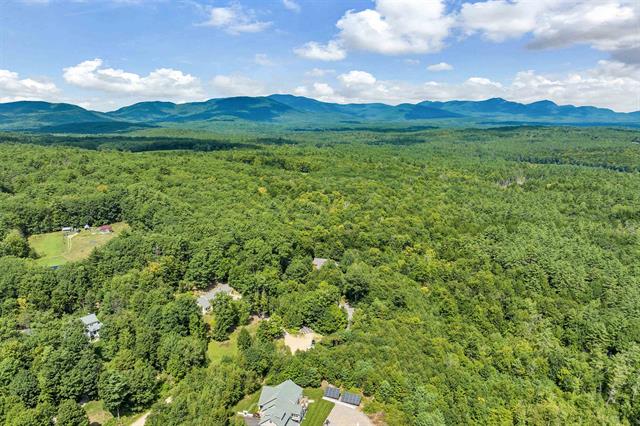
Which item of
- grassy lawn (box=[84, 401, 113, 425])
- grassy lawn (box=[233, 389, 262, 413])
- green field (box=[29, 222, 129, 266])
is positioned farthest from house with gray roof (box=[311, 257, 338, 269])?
green field (box=[29, 222, 129, 266])

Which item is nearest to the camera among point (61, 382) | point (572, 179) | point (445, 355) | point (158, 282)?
point (61, 382)

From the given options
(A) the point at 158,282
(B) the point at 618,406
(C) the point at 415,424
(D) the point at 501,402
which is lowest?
(B) the point at 618,406

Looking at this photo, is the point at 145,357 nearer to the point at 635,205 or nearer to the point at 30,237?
the point at 30,237

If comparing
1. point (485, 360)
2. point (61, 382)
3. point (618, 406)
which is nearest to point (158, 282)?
point (61, 382)

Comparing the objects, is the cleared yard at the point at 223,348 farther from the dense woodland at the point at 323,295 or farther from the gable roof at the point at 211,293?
the gable roof at the point at 211,293

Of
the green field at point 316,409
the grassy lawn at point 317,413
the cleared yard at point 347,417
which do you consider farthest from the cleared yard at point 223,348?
the cleared yard at point 347,417

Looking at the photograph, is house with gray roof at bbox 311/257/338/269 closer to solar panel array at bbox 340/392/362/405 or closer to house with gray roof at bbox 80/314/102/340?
solar panel array at bbox 340/392/362/405

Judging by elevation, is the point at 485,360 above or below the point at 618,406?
above
